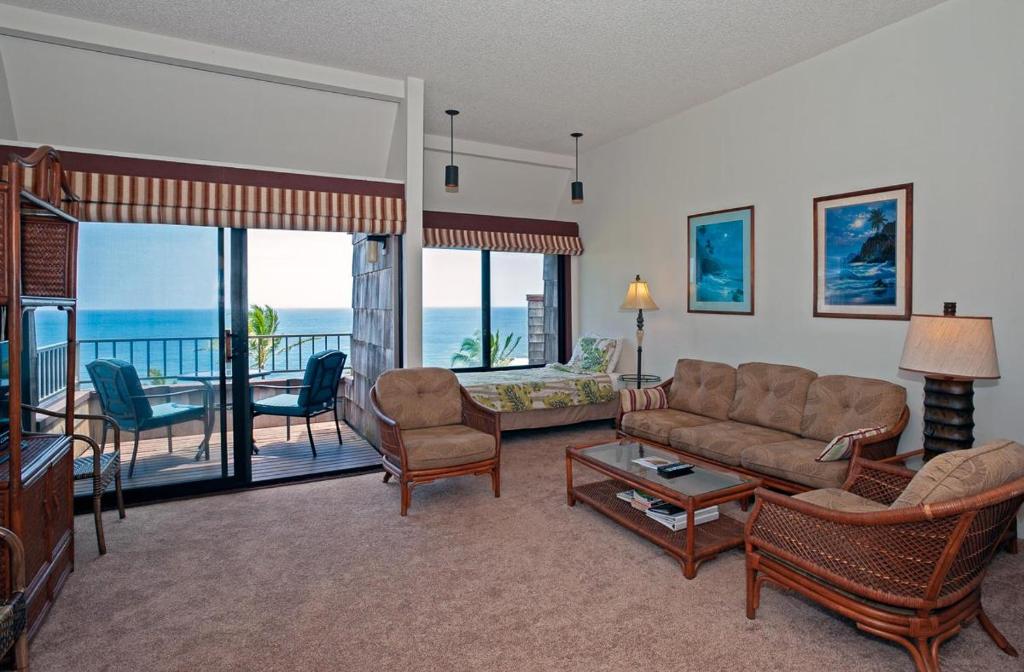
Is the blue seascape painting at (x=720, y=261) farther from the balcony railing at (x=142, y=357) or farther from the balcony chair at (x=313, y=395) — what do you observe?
the balcony railing at (x=142, y=357)

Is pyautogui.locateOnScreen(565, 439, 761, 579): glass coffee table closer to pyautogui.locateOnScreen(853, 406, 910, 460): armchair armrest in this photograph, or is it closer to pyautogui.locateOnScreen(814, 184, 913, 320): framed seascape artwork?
pyautogui.locateOnScreen(853, 406, 910, 460): armchair armrest

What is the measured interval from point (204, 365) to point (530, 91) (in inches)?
135

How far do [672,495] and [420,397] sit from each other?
6.96 ft

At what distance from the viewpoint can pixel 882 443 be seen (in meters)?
3.33

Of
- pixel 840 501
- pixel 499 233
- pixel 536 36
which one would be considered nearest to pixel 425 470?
pixel 840 501

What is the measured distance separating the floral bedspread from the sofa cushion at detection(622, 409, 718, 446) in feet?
3.51

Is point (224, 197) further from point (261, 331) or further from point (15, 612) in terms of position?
point (261, 331)

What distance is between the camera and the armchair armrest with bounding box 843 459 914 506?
2.64 m

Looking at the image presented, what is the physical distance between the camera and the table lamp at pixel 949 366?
9.25ft

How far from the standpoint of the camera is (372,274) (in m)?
5.63

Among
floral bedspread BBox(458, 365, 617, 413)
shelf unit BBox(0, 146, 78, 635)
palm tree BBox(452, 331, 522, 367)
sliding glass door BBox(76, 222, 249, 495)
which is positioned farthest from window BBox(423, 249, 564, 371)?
shelf unit BBox(0, 146, 78, 635)

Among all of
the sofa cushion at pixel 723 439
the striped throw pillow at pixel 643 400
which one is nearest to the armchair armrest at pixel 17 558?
the sofa cushion at pixel 723 439

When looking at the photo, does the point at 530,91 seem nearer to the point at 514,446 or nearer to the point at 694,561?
the point at 514,446

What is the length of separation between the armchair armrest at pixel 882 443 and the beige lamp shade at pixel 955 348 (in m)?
0.47
